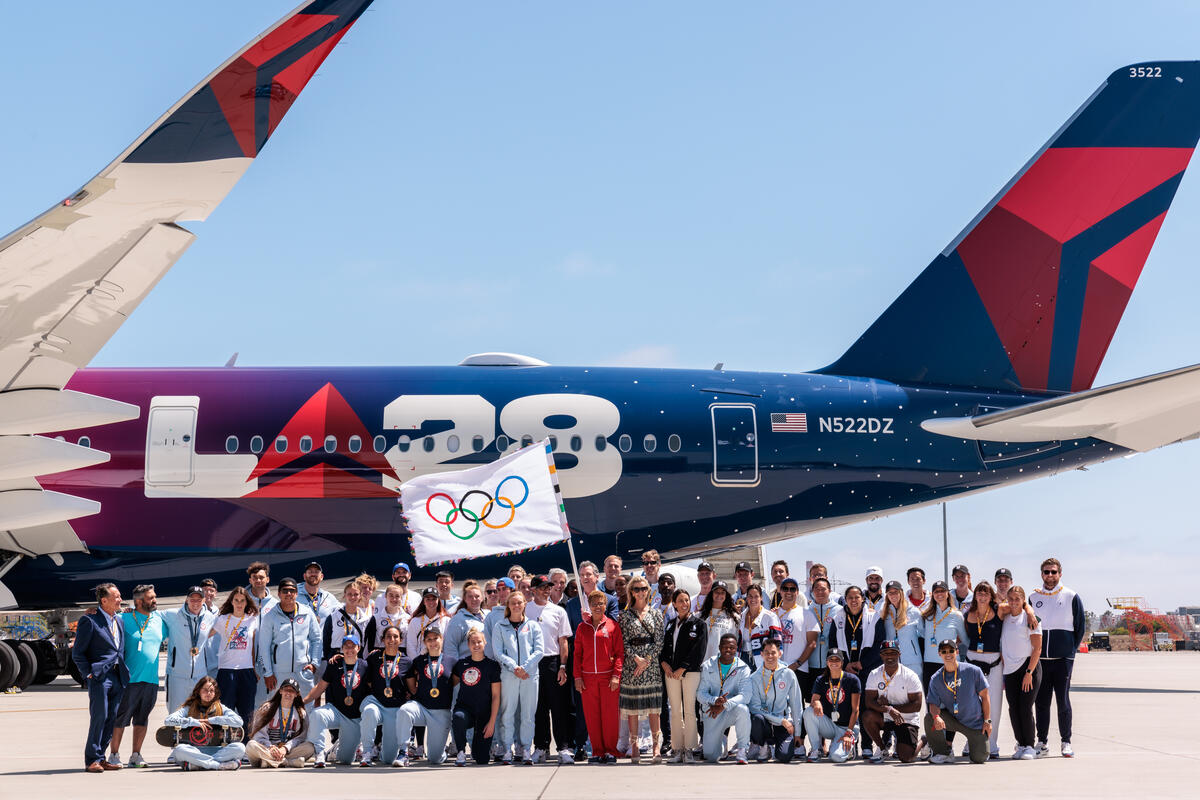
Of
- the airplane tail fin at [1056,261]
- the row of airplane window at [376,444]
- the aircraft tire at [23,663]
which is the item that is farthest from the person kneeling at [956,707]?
the aircraft tire at [23,663]

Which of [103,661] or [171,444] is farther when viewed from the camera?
[171,444]

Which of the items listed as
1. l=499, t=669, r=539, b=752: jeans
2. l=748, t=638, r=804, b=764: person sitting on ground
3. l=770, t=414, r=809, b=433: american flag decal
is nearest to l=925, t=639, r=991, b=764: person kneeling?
l=748, t=638, r=804, b=764: person sitting on ground

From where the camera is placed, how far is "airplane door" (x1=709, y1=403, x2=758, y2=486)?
56.1 feet

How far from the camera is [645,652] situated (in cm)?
1104

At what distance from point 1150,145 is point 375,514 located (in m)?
13.5

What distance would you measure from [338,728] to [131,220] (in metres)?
5.20

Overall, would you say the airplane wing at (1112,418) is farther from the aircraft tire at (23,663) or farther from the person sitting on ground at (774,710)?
the aircraft tire at (23,663)

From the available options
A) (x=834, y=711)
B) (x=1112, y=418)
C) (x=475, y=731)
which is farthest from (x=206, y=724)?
(x=1112, y=418)

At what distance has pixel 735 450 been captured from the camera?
17.2m

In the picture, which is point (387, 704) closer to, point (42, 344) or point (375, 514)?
point (42, 344)

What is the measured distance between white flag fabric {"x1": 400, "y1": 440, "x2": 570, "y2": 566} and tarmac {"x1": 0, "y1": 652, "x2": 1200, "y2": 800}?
11.7 feet

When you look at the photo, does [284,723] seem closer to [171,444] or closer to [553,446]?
[553,446]

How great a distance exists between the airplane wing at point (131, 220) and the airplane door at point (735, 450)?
28.8 feet

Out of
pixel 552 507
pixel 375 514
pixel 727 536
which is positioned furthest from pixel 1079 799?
pixel 375 514
